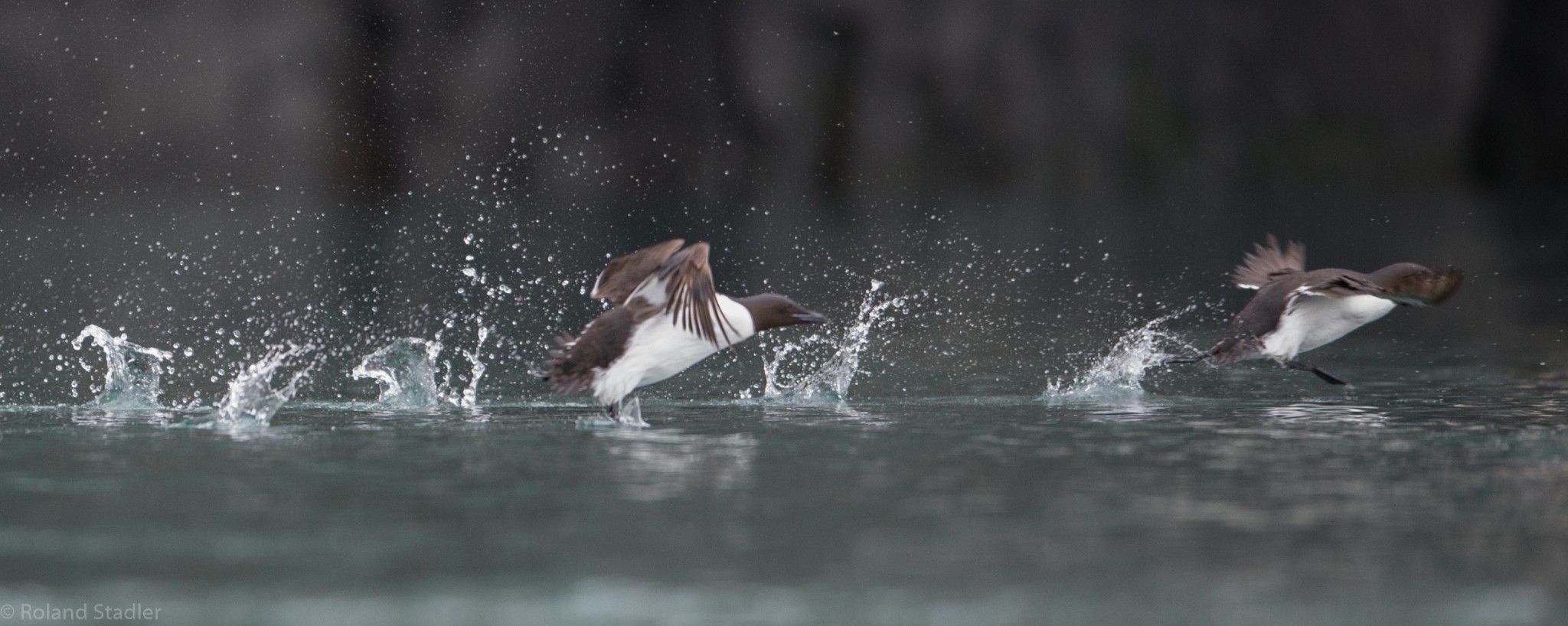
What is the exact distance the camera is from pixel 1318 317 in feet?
33.2

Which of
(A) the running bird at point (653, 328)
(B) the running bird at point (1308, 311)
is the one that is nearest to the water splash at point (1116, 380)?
(B) the running bird at point (1308, 311)

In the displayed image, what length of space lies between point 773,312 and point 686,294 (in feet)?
2.54

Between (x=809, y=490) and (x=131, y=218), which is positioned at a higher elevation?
(x=131, y=218)

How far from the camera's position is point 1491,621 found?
4398 millimetres

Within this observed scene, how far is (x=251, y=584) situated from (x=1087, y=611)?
89.4 inches

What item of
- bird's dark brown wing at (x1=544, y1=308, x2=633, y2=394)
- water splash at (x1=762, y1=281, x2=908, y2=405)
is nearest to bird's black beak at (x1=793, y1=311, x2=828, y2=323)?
bird's dark brown wing at (x1=544, y1=308, x2=633, y2=394)

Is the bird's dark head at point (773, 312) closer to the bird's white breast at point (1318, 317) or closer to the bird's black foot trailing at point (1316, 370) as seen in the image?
the bird's white breast at point (1318, 317)

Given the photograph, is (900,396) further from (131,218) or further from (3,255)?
(131,218)

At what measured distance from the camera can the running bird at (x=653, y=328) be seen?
26.3 feet

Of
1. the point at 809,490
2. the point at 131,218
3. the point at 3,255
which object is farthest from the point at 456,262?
the point at 809,490

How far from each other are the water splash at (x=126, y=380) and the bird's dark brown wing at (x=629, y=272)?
8.85 feet

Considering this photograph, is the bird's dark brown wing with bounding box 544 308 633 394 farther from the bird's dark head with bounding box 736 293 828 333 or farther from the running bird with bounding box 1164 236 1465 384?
the running bird with bounding box 1164 236 1465 384

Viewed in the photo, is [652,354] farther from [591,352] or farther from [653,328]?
[591,352]

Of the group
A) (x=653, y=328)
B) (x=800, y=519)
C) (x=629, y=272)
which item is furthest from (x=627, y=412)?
(x=800, y=519)
